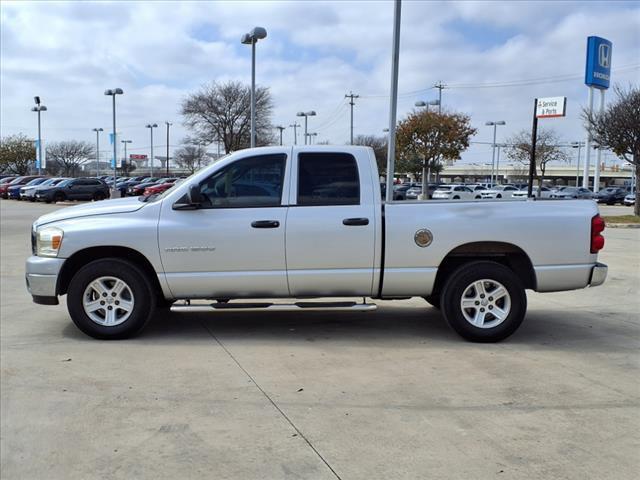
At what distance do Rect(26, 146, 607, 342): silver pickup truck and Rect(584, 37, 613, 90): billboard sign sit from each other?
38.6 meters

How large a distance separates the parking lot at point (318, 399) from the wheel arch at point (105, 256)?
1.96 feet

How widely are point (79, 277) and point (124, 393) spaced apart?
1817mm

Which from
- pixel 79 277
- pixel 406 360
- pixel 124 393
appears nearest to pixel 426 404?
pixel 406 360

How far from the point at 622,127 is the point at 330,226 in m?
25.0

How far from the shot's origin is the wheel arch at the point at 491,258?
20.4 ft

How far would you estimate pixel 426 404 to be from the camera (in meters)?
4.49

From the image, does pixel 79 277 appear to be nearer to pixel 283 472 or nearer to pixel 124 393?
pixel 124 393

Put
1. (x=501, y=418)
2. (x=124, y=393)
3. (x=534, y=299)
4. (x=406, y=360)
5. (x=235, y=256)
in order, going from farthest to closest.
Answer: (x=534, y=299), (x=235, y=256), (x=406, y=360), (x=124, y=393), (x=501, y=418)

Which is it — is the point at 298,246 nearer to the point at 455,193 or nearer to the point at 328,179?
the point at 328,179

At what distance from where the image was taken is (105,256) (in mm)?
6219

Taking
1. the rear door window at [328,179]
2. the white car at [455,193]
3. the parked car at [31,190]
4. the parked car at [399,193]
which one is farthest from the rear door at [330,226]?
the parked car at [31,190]

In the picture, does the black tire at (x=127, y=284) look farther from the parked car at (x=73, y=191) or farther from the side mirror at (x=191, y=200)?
the parked car at (x=73, y=191)

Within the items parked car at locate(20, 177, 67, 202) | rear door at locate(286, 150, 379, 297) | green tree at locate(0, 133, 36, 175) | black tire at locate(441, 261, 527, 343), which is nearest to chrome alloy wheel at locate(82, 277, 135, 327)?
rear door at locate(286, 150, 379, 297)

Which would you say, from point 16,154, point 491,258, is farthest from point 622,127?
point 16,154
